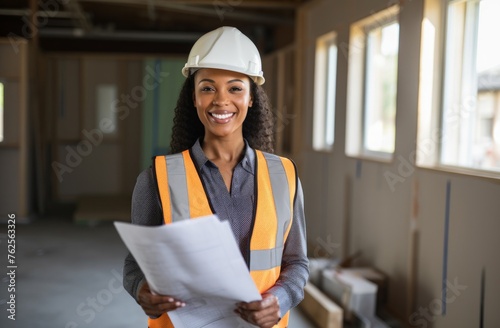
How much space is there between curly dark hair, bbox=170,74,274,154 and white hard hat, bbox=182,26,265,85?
0.12 meters

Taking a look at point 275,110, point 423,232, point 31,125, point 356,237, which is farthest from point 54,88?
point 423,232

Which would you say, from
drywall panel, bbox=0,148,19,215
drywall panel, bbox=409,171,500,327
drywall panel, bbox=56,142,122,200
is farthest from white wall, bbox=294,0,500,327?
drywall panel, bbox=56,142,122,200

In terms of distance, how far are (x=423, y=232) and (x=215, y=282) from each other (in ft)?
8.60

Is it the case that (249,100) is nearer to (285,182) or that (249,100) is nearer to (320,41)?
(285,182)

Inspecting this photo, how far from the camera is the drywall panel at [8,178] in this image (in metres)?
6.84

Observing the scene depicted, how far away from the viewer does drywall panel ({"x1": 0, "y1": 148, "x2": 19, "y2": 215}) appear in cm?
684

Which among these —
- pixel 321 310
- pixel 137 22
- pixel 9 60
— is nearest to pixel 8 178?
pixel 9 60

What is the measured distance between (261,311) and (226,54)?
1.86 ft

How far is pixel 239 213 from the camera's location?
1.25 meters

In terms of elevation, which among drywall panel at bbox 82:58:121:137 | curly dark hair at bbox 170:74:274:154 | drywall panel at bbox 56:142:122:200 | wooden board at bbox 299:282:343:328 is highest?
drywall panel at bbox 82:58:121:137

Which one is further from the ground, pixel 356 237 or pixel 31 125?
pixel 31 125

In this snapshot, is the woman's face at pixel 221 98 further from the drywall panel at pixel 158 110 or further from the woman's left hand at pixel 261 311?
the drywall panel at pixel 158 110

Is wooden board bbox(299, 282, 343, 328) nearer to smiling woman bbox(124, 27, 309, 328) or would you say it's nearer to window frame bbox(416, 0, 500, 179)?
window frame bbox(416, 0, 500, 179)

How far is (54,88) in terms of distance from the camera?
28.7 feet
